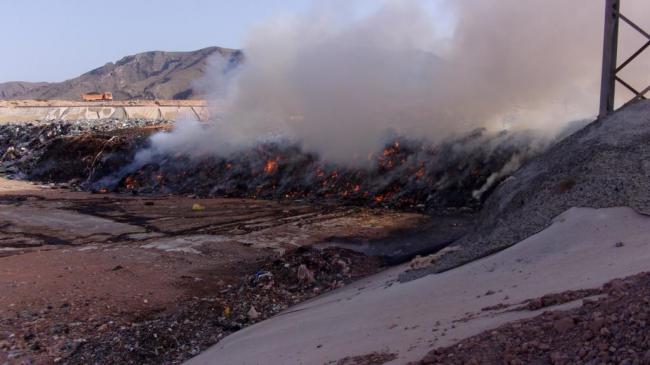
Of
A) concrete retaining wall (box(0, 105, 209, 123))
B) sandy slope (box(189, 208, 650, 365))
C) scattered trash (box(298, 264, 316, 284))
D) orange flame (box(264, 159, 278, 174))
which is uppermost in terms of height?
concrete retaining wall (box(0, 105, 209, 123))

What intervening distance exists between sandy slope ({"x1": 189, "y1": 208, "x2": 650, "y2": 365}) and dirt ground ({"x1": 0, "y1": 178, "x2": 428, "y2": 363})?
1473 millimetres

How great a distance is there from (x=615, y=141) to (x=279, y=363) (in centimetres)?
425

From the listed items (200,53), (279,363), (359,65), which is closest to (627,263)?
(279,363)

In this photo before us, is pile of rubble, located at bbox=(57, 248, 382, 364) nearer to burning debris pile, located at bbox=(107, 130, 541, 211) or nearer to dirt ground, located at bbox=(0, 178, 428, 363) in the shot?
dirt ground, located at bbox=(0, 178, 428, 363)

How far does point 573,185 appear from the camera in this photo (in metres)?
5.53

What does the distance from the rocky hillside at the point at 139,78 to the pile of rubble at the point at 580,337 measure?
9184 cm

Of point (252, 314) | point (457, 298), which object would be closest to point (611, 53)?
point (457, 298)

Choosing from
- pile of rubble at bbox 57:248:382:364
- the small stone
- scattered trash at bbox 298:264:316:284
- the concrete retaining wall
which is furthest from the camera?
the concrete retaining wall

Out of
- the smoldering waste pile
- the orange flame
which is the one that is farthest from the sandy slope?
the orange flame

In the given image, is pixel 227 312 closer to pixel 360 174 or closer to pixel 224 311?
pixel 224 311

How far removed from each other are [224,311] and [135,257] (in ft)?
9.47

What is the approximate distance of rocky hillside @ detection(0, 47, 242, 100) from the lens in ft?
317

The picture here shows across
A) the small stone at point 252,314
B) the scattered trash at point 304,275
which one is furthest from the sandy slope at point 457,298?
the scattered trash at point 304,275

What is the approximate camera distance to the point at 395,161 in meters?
15.3
